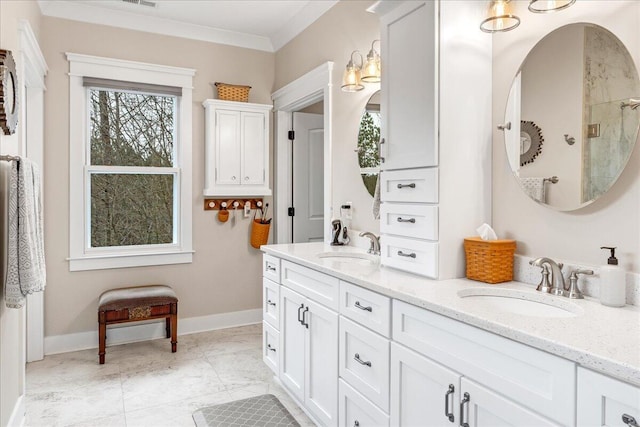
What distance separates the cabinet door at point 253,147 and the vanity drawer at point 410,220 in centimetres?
210

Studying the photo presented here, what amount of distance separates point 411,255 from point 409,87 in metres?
0.80

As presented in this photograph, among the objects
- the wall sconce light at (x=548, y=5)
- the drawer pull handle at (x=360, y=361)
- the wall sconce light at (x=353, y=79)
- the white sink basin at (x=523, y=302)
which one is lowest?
the drawer pull handle at (x=360, y=361)

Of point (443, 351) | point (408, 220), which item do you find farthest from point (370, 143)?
point (443, 351)

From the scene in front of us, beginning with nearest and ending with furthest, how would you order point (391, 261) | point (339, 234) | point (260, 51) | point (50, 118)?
point (391, 261) < point (339, 234) < point (50, 118) < point (260, 51)

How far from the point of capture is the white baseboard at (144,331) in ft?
11.5

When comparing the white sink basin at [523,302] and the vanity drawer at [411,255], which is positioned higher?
the vanity drawer at [411,255]

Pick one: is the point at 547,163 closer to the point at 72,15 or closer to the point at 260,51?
the point at 260,51

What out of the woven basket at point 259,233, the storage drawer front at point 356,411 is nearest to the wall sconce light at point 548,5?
the storage drawer front at point 356,411

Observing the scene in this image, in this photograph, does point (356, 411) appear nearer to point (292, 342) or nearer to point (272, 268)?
point (292, 342)

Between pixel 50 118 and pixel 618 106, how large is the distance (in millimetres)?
3788

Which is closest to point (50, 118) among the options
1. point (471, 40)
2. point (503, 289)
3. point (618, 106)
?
point (471, 40)

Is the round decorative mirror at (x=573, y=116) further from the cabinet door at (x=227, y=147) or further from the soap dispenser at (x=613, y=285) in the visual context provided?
the cabinet door at (x=227, y=147)

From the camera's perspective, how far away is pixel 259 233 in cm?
419

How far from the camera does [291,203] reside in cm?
431
